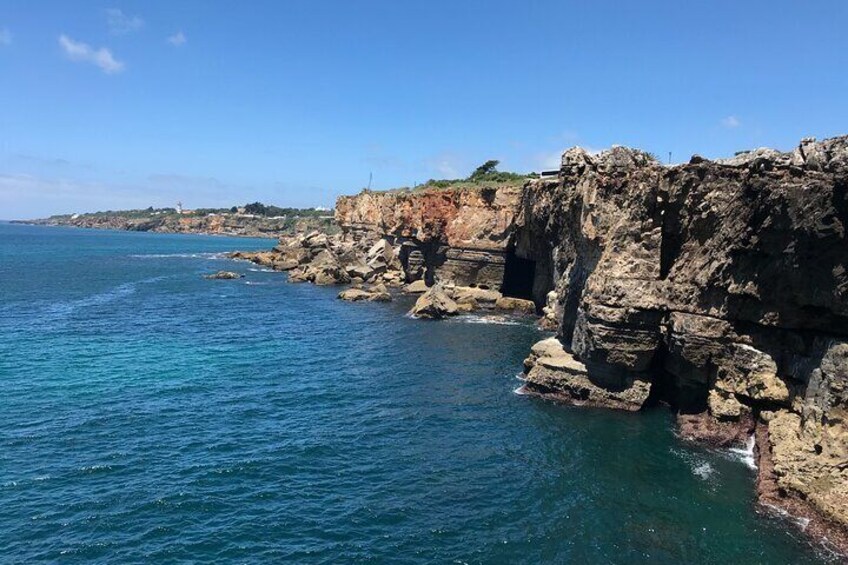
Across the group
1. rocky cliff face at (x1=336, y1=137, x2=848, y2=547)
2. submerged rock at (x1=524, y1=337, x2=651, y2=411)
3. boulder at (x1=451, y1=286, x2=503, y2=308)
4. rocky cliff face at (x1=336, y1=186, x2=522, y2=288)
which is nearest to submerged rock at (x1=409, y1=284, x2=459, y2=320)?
boulder at (x1=451, y1=286, x2=503, y2=308)

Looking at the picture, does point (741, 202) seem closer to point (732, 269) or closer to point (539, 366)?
point (732, 269)

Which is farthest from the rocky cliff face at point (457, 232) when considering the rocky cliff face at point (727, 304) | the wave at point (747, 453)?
the wave at point (747, 453)

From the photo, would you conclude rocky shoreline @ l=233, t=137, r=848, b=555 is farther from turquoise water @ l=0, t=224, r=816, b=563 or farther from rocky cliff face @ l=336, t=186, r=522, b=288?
rocky cliff face @ l=336, t=186, r=522, b=288

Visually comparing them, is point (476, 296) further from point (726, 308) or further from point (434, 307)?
point (726, 308)

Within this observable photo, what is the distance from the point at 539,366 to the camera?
4328 cm

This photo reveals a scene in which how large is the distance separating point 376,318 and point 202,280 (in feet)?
167

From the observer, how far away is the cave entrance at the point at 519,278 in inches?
3494

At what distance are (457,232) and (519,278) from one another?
12015mm

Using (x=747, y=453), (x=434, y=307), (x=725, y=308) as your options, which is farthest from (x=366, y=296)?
(x=747, y=453)

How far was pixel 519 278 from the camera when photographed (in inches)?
3548

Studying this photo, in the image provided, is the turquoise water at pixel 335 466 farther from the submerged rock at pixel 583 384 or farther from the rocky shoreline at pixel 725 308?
the rocky shoreline at pixel 725 308

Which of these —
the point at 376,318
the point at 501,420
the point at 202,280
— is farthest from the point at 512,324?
the point at 202,280

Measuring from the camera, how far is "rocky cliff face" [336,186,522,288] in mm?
84875

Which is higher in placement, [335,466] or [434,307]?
[434,307]
